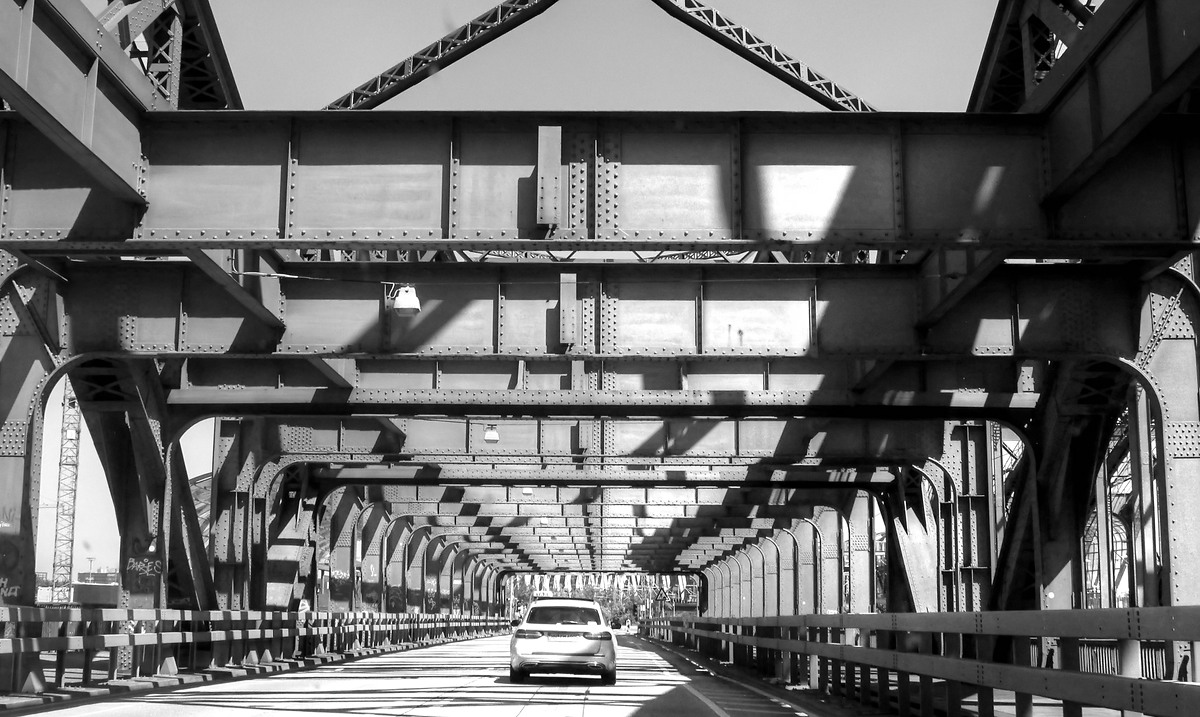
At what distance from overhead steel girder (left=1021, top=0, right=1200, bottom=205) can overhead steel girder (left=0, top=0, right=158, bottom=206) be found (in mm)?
9440

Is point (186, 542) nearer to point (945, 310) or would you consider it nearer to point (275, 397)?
point (275, 397)

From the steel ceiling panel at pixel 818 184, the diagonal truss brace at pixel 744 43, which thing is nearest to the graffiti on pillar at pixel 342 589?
the diagonal truss brace at pixel 744 43

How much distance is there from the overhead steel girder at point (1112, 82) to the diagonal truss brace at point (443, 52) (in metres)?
9.33

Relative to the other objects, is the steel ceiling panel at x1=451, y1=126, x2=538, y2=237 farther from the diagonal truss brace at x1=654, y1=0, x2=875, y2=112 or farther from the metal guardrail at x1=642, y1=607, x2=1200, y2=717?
the diagonal truss brace at x1=654, y1=0, x2=875, y2=112

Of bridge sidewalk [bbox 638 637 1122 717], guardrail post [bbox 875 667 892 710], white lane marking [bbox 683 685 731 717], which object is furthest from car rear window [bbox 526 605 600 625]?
guardrail post [bbox 875 667 892 710]

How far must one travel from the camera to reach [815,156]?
15.3 metres

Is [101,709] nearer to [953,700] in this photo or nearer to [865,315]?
[953,700]

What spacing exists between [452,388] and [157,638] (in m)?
6.04

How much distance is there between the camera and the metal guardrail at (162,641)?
16.8 meters

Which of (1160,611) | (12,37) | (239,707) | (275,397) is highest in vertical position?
(12,37)

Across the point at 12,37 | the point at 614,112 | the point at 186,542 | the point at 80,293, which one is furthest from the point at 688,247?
the point at 186,542

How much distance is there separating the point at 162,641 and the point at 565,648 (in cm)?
619

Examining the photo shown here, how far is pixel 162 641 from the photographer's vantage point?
20922 mm

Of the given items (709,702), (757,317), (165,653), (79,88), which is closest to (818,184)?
(757,317)
